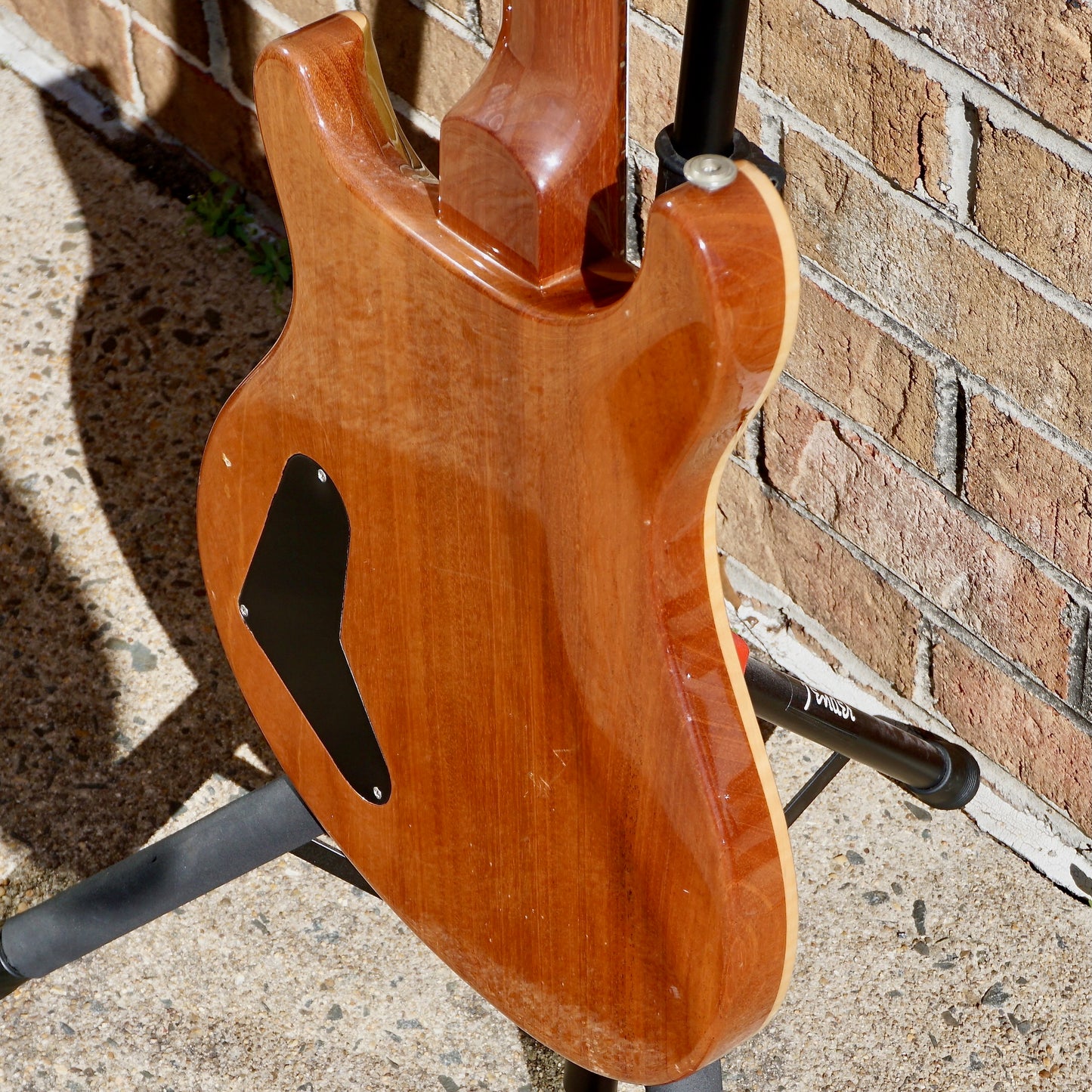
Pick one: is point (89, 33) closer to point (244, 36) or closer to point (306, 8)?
point (244, 36)

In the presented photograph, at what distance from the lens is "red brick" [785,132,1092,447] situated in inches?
40.4

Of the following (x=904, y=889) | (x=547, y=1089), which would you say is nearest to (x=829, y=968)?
(x=904, y=889)

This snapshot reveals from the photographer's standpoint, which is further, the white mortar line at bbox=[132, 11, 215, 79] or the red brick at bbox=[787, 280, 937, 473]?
the white mortar line at bbox=[132, 11, 215, 79]

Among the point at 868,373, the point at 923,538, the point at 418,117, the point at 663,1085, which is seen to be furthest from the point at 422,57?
the point at 663,1085

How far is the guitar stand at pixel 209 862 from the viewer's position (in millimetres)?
1060

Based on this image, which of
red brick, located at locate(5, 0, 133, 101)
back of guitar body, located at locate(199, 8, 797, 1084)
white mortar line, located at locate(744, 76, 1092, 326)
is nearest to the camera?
back of guitar body, located at locate(199, 8, 797, 1084)

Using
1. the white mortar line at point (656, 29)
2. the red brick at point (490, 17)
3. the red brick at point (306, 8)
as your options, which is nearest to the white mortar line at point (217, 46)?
the red brick at point (306, 8)

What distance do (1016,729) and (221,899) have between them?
2.48 feet

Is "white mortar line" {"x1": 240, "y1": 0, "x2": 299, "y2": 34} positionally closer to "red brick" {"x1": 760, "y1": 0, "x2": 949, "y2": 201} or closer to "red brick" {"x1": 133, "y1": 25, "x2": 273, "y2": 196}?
"red brick" {"x1": 133, "y1": 25, "x2": 273, "y2": 196}

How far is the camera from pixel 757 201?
1.93 ft

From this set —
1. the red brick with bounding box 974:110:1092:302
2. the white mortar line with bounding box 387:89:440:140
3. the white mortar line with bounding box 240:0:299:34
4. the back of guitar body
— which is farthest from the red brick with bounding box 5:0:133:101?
the red brick with bounding box 974:110:1092:302

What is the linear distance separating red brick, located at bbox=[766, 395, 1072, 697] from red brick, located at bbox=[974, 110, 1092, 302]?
0.85ft

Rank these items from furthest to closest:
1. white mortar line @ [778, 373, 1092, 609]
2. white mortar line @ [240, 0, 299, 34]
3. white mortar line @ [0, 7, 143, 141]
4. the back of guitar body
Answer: white mortar line @ [0, 7, 143, 141] < white mortar line @ [240, 0, 299, 34] < white mortar line @ [778, 373, 1092, 609] < the back of guitar body

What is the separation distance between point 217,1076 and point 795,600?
712mm
